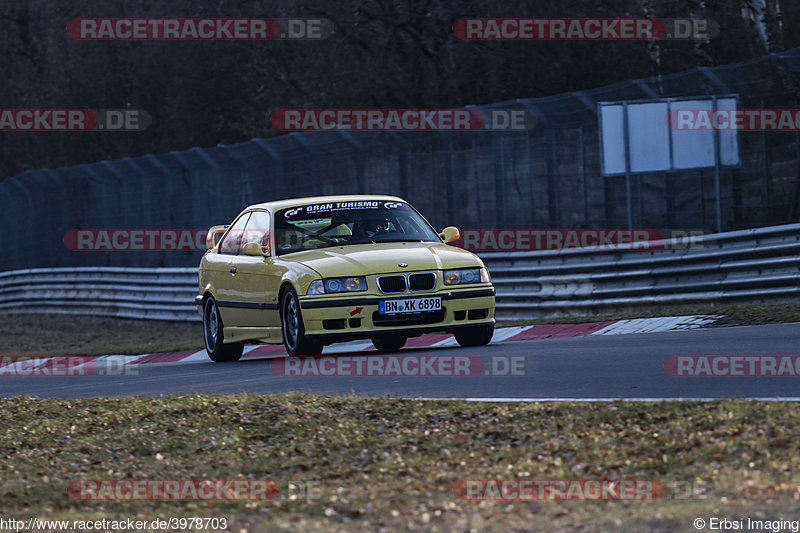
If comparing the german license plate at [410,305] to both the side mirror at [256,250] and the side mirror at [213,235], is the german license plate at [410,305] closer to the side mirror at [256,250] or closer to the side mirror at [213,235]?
the side mirror at [256,250]

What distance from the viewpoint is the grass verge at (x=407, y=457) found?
18.8 ft

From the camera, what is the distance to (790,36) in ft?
125

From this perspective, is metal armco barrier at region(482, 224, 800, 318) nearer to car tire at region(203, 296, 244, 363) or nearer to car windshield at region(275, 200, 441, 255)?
car windshield at region(275, 200, 441, 255)

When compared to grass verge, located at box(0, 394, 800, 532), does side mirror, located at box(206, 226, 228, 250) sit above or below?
above

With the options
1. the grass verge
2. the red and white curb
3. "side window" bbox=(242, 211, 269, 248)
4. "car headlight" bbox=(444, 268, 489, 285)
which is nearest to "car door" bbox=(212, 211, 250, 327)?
"side window" bbox=(242, 211, 269, 248)

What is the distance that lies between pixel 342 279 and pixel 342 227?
1278 millimetres

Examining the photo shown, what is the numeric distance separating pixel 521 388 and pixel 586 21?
27.1 m

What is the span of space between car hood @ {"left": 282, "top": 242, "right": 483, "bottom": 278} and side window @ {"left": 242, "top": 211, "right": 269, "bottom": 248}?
0.64 m

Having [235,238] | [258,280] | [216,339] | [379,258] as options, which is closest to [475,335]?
[379,258]

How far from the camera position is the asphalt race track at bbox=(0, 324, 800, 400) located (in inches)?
356

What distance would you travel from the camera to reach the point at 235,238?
14617mm

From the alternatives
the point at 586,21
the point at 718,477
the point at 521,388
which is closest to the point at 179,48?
the point at 586,21

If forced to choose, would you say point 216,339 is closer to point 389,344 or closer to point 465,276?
point 389,344

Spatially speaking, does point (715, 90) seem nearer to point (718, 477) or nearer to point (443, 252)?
point (443, 252)
